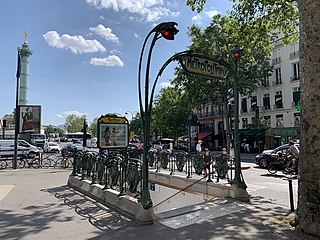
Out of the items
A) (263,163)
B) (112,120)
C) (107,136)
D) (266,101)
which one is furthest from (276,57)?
(107,136)

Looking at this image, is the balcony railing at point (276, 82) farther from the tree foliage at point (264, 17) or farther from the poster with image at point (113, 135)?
Result: the poster with image at point (113, 135)

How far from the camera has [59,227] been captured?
→ 222 inches

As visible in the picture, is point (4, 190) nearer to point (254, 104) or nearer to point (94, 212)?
point (94, 212)

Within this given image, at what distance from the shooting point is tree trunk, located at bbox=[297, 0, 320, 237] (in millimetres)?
4852

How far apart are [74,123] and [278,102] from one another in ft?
309

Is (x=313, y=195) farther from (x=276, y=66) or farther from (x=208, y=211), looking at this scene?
(x=276, y=66)

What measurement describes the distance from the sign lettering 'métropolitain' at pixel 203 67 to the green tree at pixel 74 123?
357ft

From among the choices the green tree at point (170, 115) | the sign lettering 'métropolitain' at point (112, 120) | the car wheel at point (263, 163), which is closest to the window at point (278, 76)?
the green tree at point (170, 115)

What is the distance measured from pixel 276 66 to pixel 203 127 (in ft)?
59.0

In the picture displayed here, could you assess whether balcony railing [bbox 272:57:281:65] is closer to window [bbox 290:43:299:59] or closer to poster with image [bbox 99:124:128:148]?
window [bbox 290:43:299:59]

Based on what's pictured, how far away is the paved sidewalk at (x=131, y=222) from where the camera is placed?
502 cm

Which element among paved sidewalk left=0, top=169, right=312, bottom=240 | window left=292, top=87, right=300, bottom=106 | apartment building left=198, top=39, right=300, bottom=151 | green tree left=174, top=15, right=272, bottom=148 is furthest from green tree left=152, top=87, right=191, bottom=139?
paved sidewalk left=0, top=169, right=312, bottom=240

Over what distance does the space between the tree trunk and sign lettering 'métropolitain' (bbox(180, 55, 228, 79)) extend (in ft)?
7.74

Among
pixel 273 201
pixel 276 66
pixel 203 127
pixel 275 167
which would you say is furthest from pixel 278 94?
pixel 273 201
